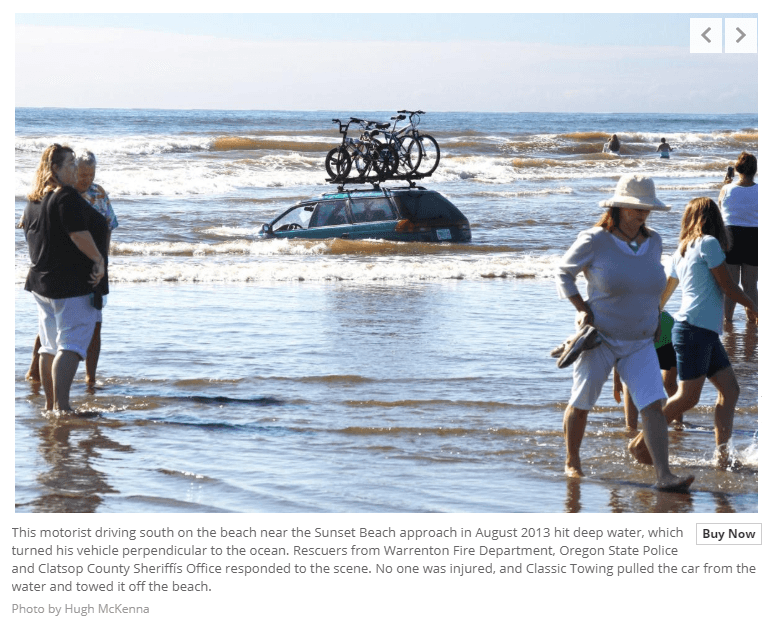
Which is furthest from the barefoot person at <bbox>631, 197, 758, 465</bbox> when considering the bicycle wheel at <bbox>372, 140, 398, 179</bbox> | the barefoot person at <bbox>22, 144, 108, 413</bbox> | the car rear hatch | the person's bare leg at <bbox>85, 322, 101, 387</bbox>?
the bicycle wheel at <bbox>372, 140, 398, 179</bbox>

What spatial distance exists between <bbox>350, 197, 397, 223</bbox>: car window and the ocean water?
0.52 meters

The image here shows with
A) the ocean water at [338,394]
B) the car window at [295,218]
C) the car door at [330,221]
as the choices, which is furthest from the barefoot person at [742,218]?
the car window at [295,218]

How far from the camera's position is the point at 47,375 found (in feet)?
25.1

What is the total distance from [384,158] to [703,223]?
41.0 feet

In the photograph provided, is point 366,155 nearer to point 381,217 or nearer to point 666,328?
point 381,217

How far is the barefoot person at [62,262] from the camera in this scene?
7.11 meters

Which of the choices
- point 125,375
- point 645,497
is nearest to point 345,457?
point 645,497

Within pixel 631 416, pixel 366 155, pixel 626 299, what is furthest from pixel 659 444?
pixel 366 155

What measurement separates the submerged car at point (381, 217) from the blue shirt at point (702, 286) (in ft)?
39.9

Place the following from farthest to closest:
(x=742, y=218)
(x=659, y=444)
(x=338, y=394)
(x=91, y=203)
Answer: (x=742, y=218), (x=338, y=394), (x=91, y=203), (x=659, y=444)
